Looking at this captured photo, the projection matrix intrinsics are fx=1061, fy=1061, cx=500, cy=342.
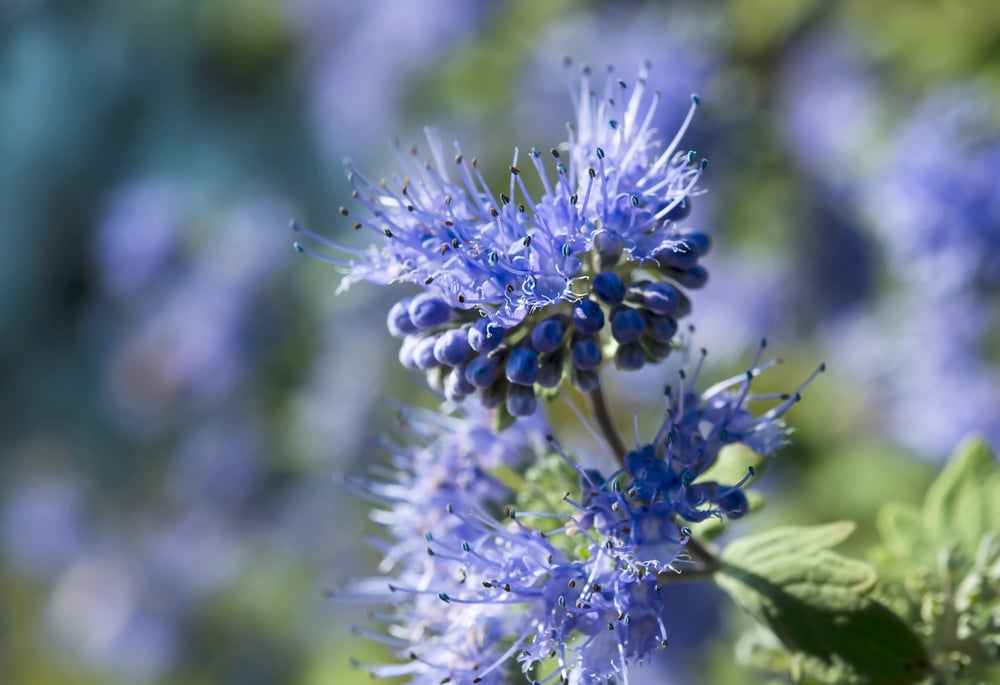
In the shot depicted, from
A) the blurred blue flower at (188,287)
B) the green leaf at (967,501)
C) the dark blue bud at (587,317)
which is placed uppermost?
the blurred blue flower at (188,287)

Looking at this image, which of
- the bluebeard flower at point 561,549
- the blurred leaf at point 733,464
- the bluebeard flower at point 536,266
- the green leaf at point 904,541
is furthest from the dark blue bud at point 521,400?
the green leaf at point 904,541

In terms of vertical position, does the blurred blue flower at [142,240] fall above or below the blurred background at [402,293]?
above

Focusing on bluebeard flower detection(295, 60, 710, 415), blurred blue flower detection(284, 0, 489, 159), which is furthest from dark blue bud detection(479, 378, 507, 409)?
blurred blue flower detection(284, 0, 489, 159)

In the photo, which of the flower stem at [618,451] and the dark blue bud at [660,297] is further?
the flower stem at [618,451]

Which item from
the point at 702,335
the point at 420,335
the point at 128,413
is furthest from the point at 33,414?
A: the point at 420,335

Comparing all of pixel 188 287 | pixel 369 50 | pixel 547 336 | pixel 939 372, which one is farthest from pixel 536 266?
pixel 369 50

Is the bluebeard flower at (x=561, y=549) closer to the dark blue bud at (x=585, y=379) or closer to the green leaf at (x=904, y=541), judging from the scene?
the dark blue bud at (x=585, y=379)

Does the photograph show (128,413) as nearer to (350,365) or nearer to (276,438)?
(276,438)
